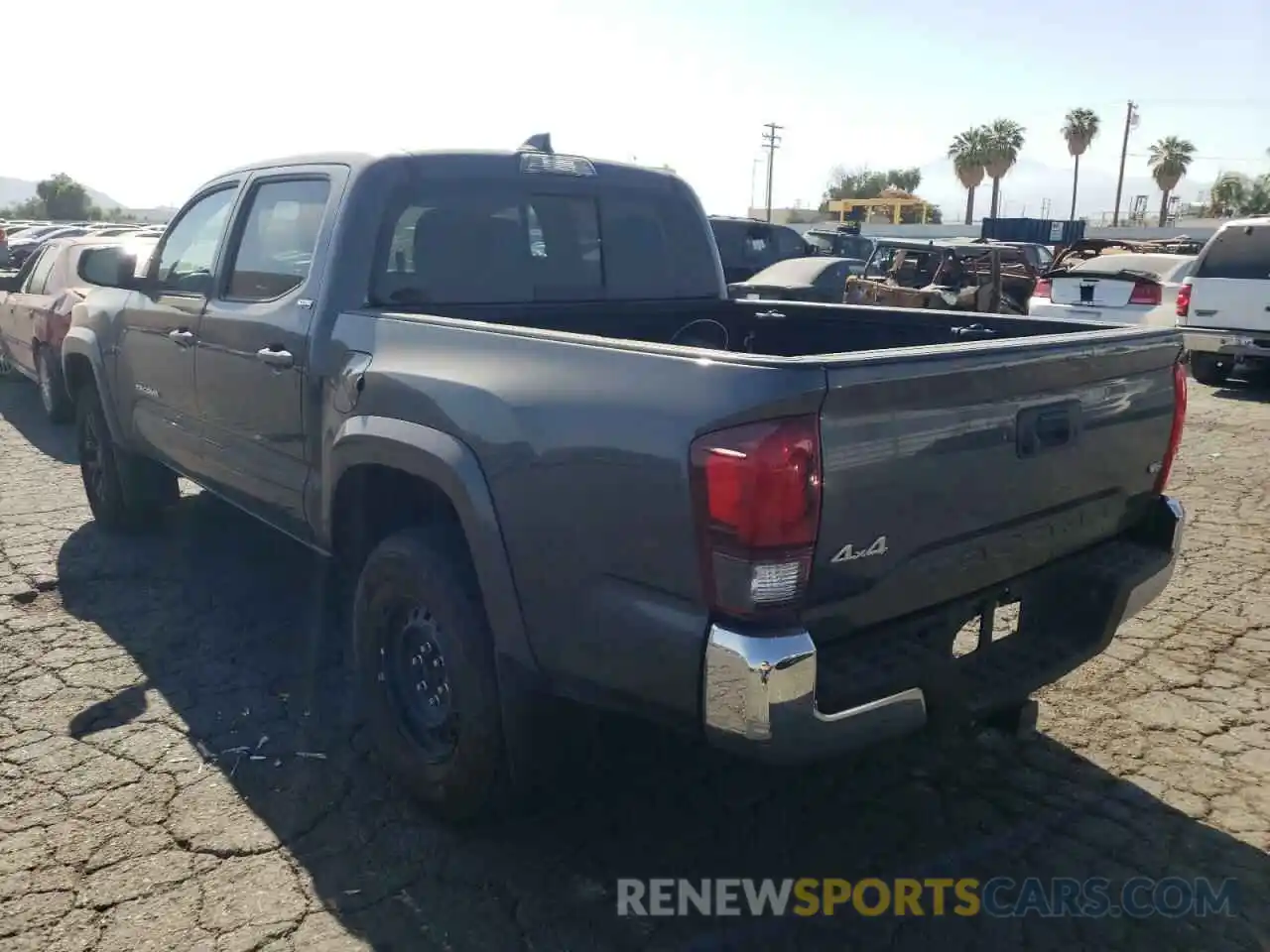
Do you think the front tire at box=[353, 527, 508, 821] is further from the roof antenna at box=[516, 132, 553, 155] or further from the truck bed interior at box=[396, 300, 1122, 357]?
the roof antenna at box=[516, 132, 553, 155]

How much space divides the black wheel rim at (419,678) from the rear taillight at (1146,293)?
34.3ft

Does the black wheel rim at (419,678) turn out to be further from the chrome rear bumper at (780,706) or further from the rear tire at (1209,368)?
the rear tire at (1209,368)

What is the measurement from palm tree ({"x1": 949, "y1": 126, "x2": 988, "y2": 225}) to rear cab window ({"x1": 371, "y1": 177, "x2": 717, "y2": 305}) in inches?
2663

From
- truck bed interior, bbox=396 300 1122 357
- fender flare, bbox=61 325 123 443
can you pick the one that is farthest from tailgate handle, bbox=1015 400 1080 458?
fender flare, bbox=61 325 123 443

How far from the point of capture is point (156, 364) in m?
4.87

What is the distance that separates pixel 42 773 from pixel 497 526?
1.99 m

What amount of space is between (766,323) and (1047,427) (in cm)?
184

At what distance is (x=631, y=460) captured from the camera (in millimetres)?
2361

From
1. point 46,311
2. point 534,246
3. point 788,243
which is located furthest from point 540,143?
point 788,243

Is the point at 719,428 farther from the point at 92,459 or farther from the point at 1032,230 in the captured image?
the point at 1032,230

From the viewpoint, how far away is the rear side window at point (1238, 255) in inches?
414

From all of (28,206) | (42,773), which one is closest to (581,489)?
(42,773)

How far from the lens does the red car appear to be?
8797 mm

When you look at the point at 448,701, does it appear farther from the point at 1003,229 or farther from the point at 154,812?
the point at 1003,229
